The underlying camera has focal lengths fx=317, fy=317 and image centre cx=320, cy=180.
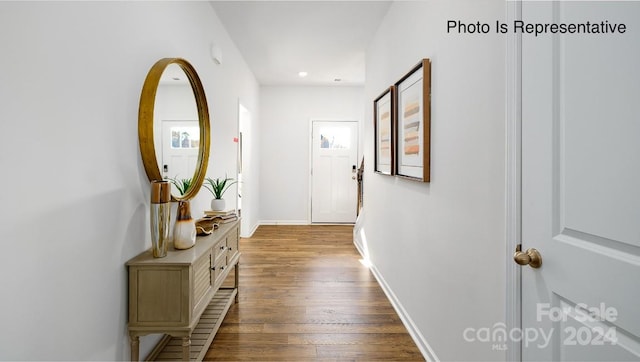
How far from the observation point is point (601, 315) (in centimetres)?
81

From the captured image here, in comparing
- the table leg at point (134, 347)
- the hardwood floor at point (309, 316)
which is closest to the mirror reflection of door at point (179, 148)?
the table leg at point (134, 347)

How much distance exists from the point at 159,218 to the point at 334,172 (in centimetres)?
457

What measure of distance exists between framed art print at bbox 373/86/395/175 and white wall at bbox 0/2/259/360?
1.73m

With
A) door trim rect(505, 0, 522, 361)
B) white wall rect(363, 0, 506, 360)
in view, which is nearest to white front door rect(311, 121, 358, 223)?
white wall rect(363, 0, 506, 360)

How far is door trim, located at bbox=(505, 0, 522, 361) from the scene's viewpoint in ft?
3.53

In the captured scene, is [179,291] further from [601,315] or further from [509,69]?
[509,69]

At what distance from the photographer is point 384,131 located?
286 centimetres

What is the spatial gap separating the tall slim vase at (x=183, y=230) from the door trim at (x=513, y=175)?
1496mm

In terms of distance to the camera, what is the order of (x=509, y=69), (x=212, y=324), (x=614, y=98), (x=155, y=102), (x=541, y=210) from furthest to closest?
(x=212, y=324)
(x=155, y=102)
(x=509, y=69)
(x=541, y=210)
(x=614, y=98)

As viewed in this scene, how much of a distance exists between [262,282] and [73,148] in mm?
2200

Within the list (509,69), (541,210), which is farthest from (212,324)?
(509,69)

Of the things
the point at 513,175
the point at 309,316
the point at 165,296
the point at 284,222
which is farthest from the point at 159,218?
the point at 284,222

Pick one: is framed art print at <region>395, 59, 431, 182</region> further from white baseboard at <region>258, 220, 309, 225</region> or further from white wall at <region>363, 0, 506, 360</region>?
white baseboard at <region>258, 220, 309, 225</region>

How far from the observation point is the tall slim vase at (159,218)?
153cm
